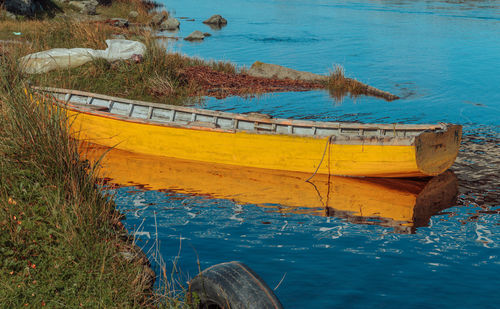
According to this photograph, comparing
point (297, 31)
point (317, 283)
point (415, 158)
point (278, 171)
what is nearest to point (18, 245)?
point (317, 283)

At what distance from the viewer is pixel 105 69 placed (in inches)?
765

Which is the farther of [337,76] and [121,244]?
[337,76]

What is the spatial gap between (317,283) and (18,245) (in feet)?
14.1

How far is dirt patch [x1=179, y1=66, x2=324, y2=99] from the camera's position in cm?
2169

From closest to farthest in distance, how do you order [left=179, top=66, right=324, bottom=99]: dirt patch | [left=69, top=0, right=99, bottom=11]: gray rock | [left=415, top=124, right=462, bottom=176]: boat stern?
[left=415, top=124, right=462, bottom=176]: boat stern, [left=179, top=66, right=324, bottom=99]: dirt patch, [left=69, top=0, right=99, bottom=11]: gray rock

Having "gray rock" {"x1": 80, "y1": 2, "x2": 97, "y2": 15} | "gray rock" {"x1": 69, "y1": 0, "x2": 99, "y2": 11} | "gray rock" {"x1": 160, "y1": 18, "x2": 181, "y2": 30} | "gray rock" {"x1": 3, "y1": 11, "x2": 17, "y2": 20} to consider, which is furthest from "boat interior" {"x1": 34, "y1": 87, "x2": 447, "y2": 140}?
"gray rock" {"x1": 160, "y1": 18, "x2": 181, "y2": 30}

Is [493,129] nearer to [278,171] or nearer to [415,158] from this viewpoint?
[415,158]

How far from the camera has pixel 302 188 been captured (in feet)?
40.0

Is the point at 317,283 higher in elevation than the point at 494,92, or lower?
lower

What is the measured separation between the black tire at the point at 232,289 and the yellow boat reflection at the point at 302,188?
5.05 m

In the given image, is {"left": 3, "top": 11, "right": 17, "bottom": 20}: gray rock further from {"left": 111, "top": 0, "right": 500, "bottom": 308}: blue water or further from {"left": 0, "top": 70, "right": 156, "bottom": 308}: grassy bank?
{"left": 0, "top": 70, "right": 156, "bottom": 308}: grassy bank

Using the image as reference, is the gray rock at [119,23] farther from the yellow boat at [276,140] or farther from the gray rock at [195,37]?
the yellow boat at [276,140]

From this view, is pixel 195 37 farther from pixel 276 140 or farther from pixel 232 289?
pixel 232 289

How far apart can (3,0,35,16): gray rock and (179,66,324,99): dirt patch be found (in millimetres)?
15099
